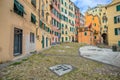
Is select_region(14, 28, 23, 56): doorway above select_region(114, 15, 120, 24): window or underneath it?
underneath

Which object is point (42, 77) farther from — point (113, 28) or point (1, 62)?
point (113, 28)

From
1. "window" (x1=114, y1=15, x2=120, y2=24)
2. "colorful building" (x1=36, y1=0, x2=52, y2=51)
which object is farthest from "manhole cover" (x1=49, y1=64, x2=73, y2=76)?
"window" (x1=114, y1=15, x2=120, y2=24)

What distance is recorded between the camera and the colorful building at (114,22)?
32.2 m

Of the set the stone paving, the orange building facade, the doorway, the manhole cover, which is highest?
the orange building facade

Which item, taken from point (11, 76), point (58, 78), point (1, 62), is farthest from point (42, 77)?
point (1, 62)

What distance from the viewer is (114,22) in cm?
3291

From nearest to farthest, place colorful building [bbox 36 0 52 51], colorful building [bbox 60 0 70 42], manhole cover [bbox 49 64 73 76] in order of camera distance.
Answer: manhole cover [bbox 49 64 73 76] < colorful building [bbox 36 0 52 51] < colorful building [bbox 60 0 70 42]

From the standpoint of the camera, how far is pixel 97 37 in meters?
57.6

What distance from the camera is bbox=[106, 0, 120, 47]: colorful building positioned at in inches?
1266

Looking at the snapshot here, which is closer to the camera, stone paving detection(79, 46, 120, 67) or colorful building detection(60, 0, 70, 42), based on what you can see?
stone paving detection(79, 46, 120, 67)

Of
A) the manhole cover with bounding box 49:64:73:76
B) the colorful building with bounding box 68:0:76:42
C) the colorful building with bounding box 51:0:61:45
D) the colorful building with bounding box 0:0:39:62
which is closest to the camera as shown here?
the manhole cover with bounding box 49:64:73:76

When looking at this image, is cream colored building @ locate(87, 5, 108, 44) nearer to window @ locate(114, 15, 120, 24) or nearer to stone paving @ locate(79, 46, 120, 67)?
window @ locate(114, 15, 120, 24)

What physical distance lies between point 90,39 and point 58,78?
45216 mm

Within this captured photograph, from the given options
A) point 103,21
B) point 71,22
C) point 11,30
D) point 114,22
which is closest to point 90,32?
point 71,22
